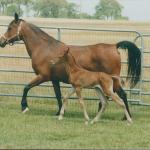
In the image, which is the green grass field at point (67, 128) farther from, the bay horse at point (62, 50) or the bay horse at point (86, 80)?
the bay horse at point (62, 50)

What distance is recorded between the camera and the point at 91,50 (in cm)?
1128

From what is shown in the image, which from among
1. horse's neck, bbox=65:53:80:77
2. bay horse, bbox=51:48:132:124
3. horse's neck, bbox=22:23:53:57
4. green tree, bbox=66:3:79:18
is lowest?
green tree, bbox=66:3:79:18

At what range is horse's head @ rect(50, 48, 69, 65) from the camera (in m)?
10.5

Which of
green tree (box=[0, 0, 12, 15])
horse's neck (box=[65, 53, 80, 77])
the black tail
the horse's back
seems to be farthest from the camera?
green tree (box=[0, 0, 12, 15])

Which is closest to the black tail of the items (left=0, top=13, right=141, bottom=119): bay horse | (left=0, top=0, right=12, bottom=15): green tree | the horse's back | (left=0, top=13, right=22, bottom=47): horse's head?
(left=0, top=13, right=141, bottom=119): bay horse

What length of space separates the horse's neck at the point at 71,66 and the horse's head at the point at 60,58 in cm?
Result: 7

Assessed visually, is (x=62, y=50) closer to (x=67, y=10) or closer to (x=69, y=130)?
(x=69, y=130)

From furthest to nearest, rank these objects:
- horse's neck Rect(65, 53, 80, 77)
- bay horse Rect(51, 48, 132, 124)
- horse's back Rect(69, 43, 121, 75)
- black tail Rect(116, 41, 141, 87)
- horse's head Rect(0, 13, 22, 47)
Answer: horse's head Rect(0, 13, 22, 47)
black tail Rect(116, 41, 141, 87)
horse's back Rect(69, 43, 121, 75)
horse's neck Rect(65, 53, 80, 77)
bay horse Rect(51, 48, 132, 124)

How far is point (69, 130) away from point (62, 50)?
2.51 m

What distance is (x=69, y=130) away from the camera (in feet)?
30.8

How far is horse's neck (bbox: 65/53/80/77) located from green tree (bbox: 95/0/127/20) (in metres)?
92.4

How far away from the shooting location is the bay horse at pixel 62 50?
11102mm

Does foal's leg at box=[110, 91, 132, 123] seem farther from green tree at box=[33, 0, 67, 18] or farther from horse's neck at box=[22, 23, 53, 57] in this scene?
green tree at box=[33, 0, 67, 18]

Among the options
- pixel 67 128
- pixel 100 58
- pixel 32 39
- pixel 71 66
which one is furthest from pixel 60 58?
pixel 67 128
